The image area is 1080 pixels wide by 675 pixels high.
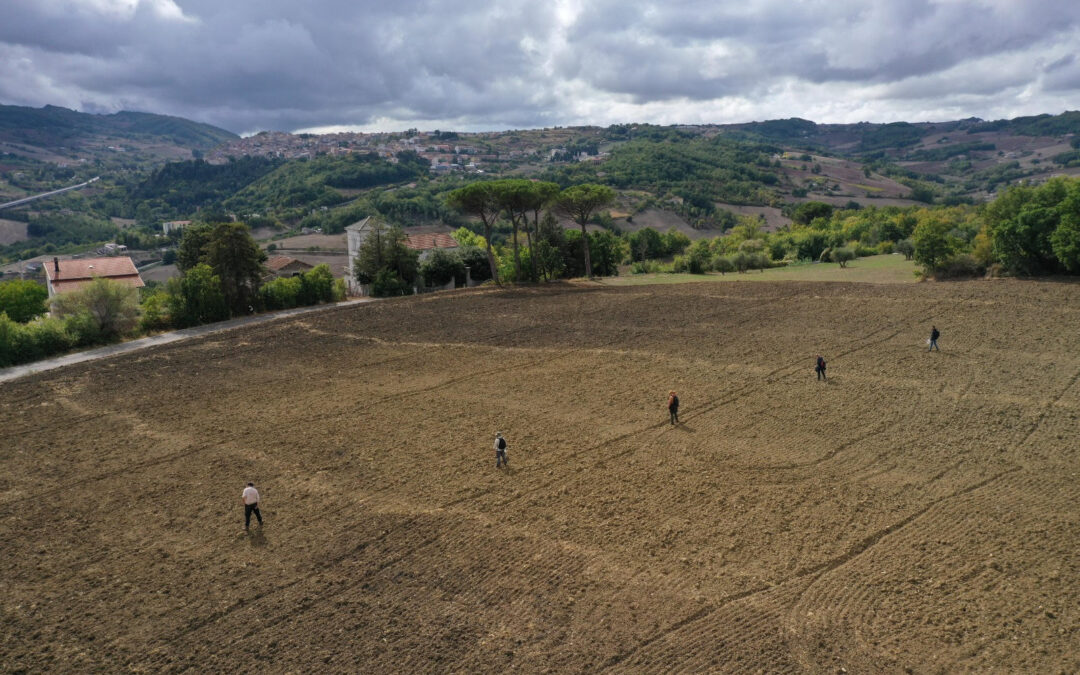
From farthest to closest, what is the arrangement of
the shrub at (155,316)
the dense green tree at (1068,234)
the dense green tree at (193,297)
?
the dense green tree at (193,297) < the shrub at (155,316) < the dense green tree at (1068,234)

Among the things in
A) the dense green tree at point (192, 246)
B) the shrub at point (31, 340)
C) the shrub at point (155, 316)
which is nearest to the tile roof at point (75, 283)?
the dense green tree at point (192, 246)

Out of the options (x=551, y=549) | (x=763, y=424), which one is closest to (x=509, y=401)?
(x=763, y=424)

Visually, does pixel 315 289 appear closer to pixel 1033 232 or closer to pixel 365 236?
pixel 365 236

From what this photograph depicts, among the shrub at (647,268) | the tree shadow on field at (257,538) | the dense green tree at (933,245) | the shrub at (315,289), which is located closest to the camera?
the tree shadow on field at (257,538)

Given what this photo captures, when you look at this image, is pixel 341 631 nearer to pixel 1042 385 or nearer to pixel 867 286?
pixel 1042 385

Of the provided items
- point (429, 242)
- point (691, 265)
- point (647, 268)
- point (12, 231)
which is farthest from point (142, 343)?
point (12, 231)

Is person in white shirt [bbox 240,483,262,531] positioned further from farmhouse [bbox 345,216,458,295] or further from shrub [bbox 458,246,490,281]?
farmhouse [bbox 345,216,458,295]

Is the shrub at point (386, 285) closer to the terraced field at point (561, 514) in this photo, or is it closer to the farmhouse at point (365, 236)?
the farmhouse at point (365, 236)
